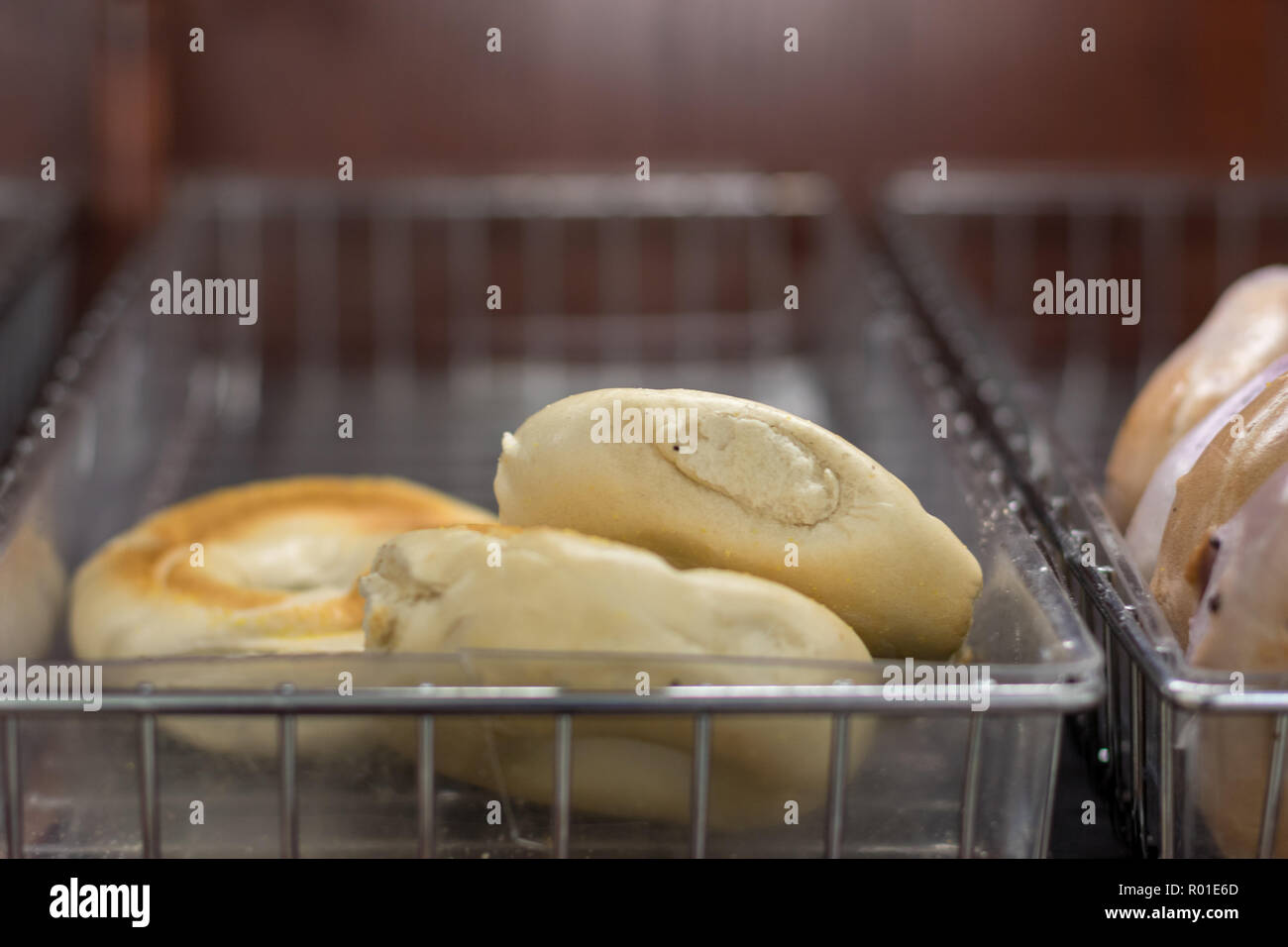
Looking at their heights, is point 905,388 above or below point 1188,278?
below

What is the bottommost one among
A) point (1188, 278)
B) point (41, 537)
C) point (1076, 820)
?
point (1076, 820)

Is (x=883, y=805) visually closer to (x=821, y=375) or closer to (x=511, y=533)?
(x=511, y=533)

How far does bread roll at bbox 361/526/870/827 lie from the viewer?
1.38 ft

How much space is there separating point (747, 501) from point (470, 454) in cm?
64

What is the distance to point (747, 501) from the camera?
466 mm

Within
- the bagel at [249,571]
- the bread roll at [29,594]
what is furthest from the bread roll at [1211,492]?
the bread roll at [29,594]

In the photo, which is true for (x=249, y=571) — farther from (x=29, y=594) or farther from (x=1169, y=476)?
(x=1169, y=476)

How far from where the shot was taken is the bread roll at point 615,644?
0.42 meters

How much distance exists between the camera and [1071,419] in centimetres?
115

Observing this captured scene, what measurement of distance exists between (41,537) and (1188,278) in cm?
129

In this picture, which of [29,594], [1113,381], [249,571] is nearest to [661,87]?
[1113,381]

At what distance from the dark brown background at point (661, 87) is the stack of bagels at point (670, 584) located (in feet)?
3.56

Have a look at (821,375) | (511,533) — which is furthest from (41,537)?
(821,375)

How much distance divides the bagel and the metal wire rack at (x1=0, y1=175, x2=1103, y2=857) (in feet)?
0.13
